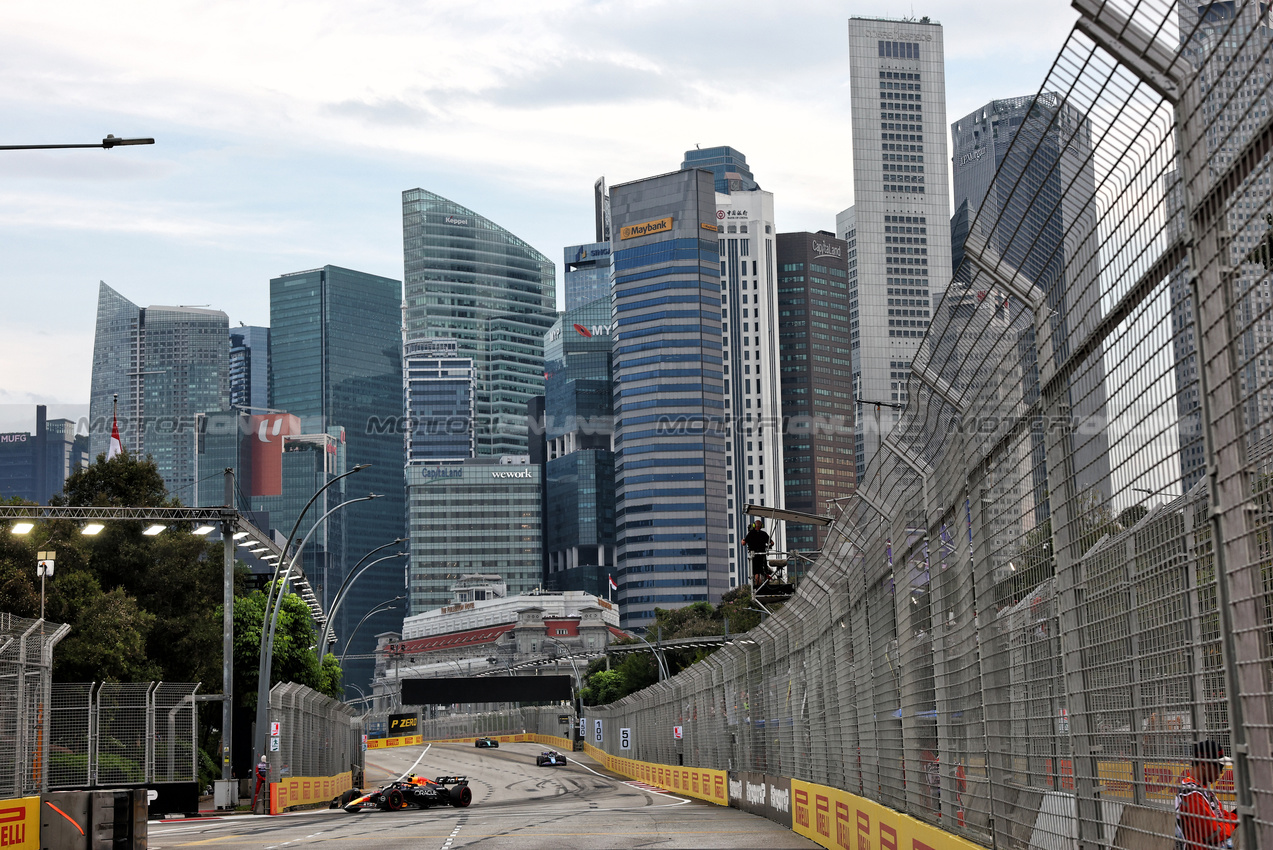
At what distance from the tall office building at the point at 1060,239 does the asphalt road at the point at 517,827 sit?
1389 cm

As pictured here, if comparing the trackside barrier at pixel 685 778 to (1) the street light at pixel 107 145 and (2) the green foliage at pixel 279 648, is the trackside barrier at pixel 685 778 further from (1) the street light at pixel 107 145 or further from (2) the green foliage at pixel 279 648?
(1) the street light at pixel 107 145

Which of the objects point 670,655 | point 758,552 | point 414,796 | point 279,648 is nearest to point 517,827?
point 758,552

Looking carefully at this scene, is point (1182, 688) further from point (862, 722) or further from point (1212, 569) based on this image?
point (862, 722)

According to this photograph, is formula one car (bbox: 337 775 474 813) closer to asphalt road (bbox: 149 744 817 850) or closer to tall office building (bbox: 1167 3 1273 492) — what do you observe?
asphalt road (bbox: 149 744 817 850)

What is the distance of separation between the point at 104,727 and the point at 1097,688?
36.1 m

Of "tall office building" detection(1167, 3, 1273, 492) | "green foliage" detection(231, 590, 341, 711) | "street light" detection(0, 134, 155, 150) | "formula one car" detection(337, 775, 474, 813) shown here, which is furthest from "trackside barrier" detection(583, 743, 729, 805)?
"tall office building" detection(1167, 3, 1273, 492)

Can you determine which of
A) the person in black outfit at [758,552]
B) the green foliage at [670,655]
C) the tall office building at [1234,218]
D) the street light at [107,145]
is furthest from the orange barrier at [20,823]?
the green foliage at [670,655]

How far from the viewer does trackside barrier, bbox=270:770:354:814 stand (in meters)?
35.9

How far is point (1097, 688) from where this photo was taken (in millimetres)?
5734

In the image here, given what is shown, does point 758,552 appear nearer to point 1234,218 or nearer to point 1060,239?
point 1060,239

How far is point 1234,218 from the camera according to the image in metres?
4.28

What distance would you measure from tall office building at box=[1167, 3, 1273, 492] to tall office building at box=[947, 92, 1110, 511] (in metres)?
0.74

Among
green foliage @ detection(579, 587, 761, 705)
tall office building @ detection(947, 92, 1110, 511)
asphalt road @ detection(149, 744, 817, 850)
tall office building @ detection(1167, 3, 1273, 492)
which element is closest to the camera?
tall office building @ detection(1167, 3, 1273, 492)

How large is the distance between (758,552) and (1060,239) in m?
22.8
